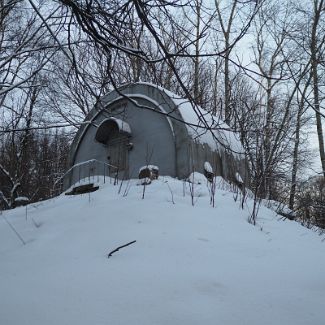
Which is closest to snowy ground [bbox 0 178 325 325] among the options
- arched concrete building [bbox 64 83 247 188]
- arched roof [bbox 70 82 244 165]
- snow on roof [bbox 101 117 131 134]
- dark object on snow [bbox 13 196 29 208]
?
arched roof [bbox 70 82 244 165]

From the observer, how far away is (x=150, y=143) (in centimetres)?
870

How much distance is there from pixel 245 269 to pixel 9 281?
1725mm

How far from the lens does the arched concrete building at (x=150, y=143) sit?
→ 7.80m

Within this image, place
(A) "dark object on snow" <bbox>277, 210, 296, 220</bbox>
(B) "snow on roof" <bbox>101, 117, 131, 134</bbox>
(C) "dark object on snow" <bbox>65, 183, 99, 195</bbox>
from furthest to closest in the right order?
(B) "snow on roof" <bbox>101, 117, 131, 134</bbox>, (C) "dark object on snow" <bbox>65, 183, 99, 195</bbox>, (A) "dark object on snow" <bbox>277, 210, 296, 220</bbox>

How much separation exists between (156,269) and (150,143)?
21.5ft

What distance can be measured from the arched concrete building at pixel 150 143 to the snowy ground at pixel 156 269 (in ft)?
12.6

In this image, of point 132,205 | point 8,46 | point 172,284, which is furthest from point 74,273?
point 8,46

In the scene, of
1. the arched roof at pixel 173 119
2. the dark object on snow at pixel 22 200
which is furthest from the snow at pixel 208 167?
the dark object on snow at pixel 22 200

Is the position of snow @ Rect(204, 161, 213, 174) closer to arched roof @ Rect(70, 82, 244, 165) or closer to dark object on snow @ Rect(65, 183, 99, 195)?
arched roof @ Rect(70, 82, 244, 165)

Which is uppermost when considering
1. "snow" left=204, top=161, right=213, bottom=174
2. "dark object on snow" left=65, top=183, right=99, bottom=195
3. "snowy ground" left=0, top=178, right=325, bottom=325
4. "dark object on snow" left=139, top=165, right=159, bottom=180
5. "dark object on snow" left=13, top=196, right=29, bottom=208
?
"snow" left=204, top=161, right=213, bottom=174

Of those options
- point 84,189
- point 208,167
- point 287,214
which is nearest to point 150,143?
point 208,167

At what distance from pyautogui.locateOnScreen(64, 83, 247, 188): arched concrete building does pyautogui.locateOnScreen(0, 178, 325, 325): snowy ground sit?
12.6 feet

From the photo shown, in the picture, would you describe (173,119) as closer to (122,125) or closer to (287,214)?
(122,125)

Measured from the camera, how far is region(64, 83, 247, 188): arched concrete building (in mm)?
7797
